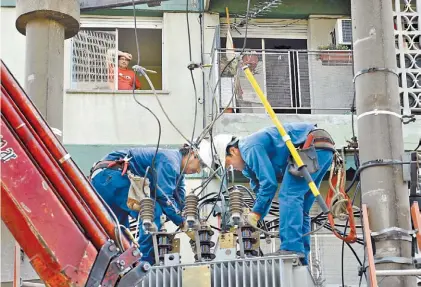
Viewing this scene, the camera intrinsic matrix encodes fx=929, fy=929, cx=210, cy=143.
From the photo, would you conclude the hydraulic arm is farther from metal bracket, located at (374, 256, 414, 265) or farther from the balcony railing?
the balcony railing

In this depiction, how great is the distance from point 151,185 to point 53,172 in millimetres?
3495

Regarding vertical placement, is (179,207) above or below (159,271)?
above

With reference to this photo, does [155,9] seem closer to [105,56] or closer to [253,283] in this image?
[105,56]

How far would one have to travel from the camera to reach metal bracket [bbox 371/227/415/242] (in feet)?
27.4

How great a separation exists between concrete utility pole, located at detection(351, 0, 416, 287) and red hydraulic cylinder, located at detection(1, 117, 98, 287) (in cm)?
336

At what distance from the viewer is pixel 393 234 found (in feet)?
27.5

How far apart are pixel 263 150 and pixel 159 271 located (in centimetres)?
197

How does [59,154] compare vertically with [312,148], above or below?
below

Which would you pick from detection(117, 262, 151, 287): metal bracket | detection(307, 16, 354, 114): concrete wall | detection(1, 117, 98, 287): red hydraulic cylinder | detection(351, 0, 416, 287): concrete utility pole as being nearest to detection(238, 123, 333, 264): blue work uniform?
detection(351, 0, 416, 287): concrete utility pole

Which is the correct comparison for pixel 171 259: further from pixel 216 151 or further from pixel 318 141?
pixel 318 141

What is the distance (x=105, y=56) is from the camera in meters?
17.6

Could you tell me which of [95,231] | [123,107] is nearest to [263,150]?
[95,231]

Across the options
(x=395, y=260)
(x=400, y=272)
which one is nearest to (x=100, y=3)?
(x=395, y=260)

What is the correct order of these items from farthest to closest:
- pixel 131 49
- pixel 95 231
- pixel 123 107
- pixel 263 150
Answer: pixel 131 49 → pixel 123 107 → pixel 263 150 → pixel 95 231
